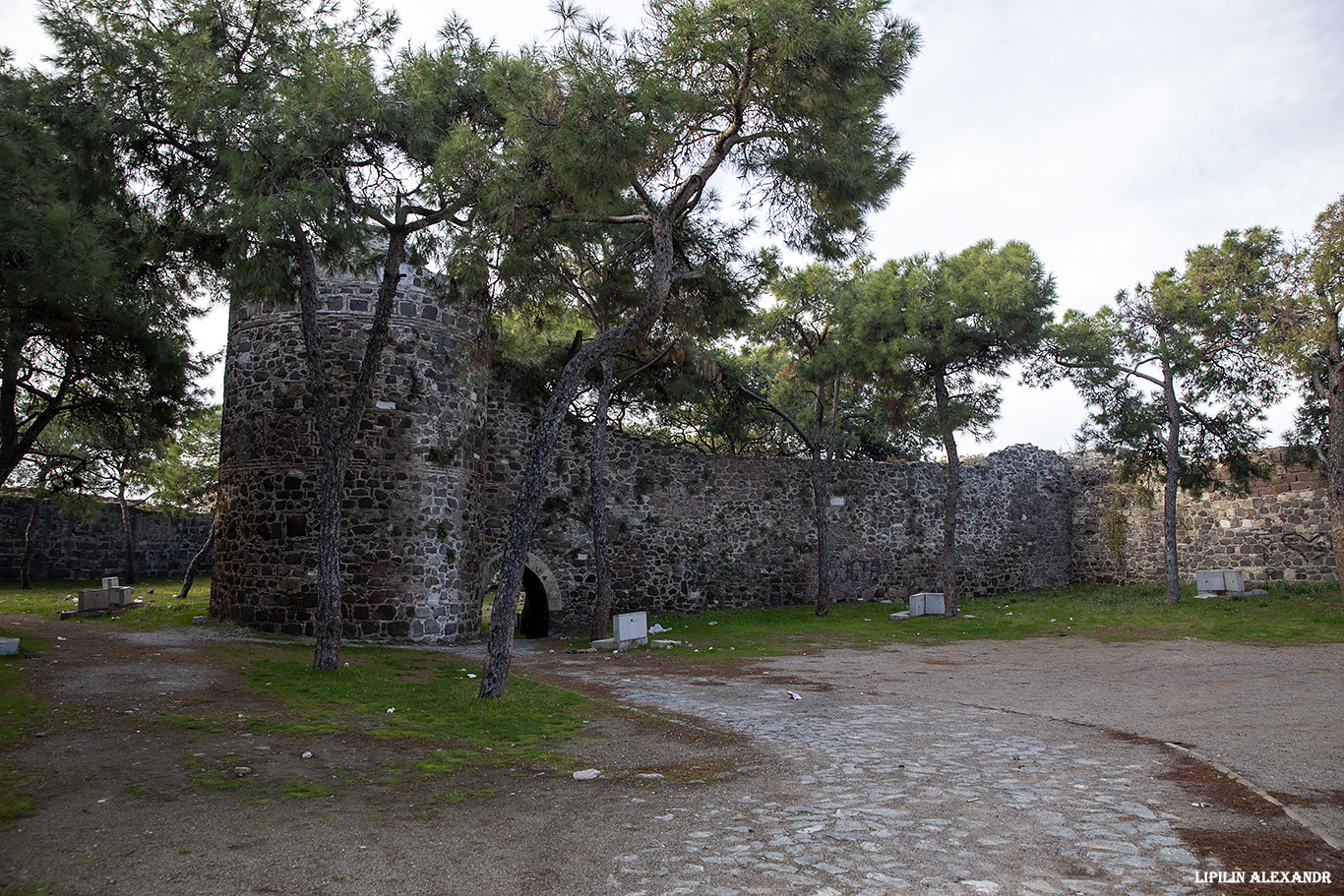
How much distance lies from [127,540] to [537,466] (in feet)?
59.4

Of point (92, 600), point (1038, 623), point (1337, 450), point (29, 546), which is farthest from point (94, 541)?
point (1337, 450)

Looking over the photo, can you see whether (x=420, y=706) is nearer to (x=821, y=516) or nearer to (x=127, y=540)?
(x=821, y=516)

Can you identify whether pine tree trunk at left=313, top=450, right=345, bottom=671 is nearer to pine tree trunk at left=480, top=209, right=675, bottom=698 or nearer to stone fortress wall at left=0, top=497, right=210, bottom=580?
pine tree trunk at left=480, top=209, right=675, bottom=698

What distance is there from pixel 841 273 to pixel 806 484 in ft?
16.5

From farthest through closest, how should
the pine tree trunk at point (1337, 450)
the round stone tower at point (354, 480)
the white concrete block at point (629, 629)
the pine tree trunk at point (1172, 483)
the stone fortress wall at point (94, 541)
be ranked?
the stone fortress wall at point (94, 541) → the pine tree trunk at point (1172, 483) → the pine tree trunk at point (1337, 450) → the white concrete block at point (629, 629) → the round stone tower at point (354, 480)

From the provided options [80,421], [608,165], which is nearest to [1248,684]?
[608,165]

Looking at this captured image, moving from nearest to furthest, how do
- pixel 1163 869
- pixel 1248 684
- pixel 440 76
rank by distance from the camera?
pixel 1163 869
pixel 1248 684
pixel 440 76

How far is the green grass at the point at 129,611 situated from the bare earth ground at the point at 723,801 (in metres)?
5.56

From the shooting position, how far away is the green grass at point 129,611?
12875 mm

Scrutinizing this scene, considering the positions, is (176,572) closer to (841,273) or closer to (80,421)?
(80,421)

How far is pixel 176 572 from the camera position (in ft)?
74.9

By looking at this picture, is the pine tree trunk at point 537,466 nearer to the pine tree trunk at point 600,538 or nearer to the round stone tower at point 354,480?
the round stone tower at point 354,480

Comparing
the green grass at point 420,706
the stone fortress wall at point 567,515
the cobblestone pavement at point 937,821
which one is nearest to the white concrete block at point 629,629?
the stone fortress wall at point 567,515

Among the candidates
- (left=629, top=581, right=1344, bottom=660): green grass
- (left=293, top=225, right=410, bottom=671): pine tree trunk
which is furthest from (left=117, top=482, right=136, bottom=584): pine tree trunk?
(left=293, top=225, right=410, bottom=671): pine tree trunk
